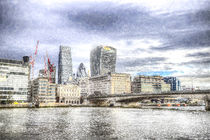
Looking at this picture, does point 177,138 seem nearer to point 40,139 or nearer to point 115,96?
point 40,139

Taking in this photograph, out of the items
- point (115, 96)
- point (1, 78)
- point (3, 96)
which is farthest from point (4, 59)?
point (115, 96)

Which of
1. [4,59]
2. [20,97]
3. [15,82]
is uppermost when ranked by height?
[4,59]

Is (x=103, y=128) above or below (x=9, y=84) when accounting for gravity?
below

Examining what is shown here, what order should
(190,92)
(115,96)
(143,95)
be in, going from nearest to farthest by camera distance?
(190,92) → (143,95) → (115,96)

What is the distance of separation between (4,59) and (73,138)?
17843 cm

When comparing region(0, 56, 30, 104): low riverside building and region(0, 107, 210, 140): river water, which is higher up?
region(0, 56, 30, 104): low riverside building

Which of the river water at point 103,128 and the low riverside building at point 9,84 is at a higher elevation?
the low riverside building at point 9,84

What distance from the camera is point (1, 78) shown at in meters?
190

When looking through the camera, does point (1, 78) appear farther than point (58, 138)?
Yes

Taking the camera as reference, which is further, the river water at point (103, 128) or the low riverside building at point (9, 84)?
the low riverside building at point (9, 84)

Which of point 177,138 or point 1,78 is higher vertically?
point 1,78

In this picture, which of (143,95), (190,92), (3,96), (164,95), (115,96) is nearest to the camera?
(190,92)

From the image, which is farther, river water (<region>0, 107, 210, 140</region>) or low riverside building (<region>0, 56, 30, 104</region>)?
low riverside building (<region>0, 56, 30, 104</region>)

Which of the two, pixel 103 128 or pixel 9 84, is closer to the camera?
pixel 103 128
